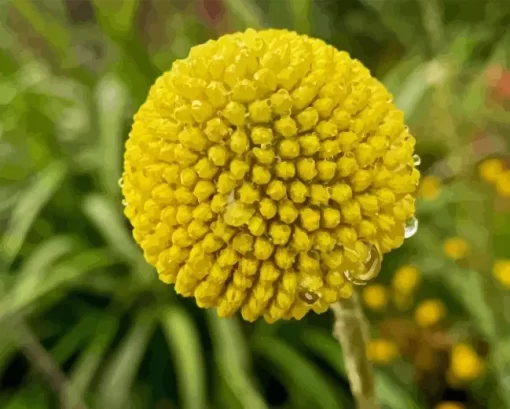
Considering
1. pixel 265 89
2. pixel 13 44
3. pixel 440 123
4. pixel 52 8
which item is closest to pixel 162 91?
pixel 265 89

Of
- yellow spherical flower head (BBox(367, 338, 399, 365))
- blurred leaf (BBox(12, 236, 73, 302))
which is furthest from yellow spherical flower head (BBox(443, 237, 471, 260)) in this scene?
blurred leaf (BBox(12, 236, 73, 302))

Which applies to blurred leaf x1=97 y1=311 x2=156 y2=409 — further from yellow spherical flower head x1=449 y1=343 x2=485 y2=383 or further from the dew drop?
the dew drop

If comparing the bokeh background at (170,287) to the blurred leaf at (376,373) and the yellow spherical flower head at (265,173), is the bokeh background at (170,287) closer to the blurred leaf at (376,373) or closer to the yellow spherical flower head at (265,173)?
the blurred leaf at (376,373)

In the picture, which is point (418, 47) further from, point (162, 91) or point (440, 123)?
point (162, 91)

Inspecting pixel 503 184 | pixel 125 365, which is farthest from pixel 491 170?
pixel 125 365

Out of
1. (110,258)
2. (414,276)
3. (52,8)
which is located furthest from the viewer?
(52,8)

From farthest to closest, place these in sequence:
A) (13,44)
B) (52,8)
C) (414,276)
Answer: (52,8), (13,44), (414,276)

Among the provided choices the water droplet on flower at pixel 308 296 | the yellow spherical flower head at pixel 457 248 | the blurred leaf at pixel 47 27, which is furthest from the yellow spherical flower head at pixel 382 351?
the blurred leaf at pixel 47 27
